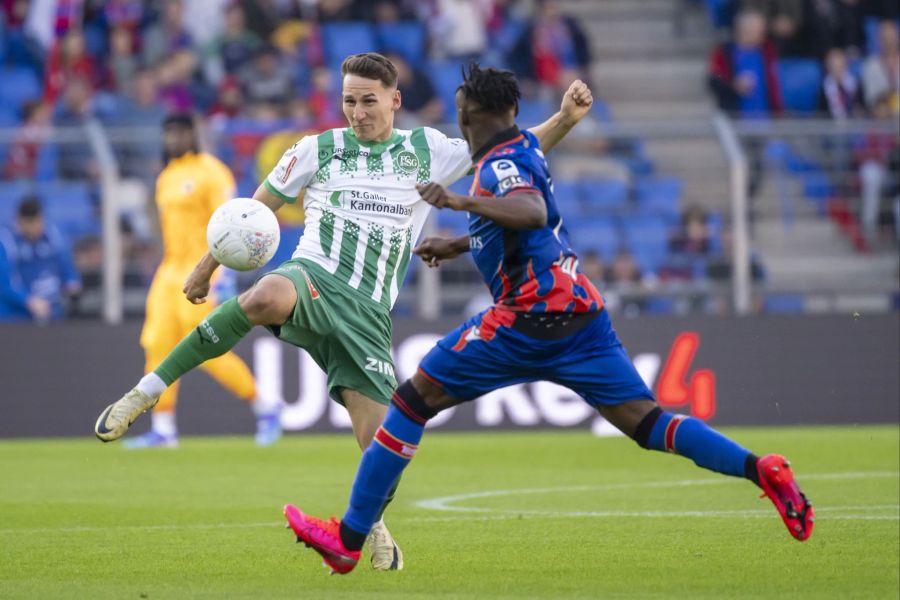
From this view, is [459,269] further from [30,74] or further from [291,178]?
[291,178]

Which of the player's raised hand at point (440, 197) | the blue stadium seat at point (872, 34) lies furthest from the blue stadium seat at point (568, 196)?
the player's raised hand at point (440, 197)

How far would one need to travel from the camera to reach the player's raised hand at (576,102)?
7055 mm

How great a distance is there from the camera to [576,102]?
23.2ft

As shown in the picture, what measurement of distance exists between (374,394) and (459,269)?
9.23 m

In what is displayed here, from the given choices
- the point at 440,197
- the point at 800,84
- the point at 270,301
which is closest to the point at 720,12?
the point at 800,84

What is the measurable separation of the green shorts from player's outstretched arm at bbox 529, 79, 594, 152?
1.08 meters

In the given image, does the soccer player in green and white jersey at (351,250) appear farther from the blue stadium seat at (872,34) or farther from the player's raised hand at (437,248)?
the blue stadium seat at (872,34)

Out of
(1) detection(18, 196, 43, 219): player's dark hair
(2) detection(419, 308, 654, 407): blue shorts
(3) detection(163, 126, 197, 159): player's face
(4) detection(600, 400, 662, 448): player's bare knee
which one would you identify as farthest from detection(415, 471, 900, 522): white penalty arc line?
(1) detection(18, 196, 43, 219): player's dark hair

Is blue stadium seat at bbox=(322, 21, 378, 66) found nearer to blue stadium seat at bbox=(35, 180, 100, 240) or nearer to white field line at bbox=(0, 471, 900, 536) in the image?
blue stadium seat at bbox=(35, 180, 100, 240)

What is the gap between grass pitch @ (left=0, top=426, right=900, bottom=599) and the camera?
6.19 m

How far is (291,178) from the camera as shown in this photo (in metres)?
7.41

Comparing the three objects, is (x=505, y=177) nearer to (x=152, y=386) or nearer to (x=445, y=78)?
(x=152, y=386)

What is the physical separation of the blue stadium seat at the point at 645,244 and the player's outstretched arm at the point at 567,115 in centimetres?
962

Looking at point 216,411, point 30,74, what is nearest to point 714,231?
point 216,411
